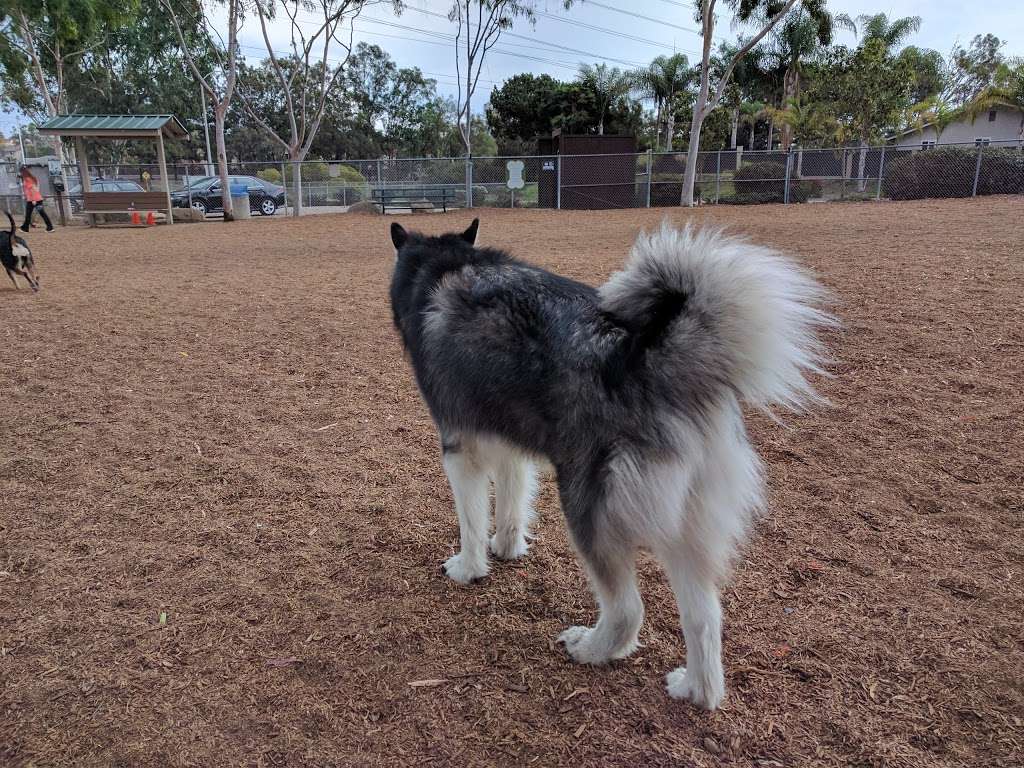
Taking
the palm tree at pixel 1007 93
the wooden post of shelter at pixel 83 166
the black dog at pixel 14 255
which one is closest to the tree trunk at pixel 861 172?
the palm tree at pixel 1007 93

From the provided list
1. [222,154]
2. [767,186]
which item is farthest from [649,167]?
[222,154]

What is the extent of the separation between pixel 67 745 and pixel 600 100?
49211 millimetres

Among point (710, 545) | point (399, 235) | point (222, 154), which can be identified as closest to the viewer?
point (710, 545)

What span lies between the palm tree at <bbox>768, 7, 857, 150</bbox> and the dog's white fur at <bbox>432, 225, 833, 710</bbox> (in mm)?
35854

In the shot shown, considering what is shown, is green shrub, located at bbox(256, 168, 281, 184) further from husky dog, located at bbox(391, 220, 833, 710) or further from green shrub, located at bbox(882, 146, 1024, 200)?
husky dog, located at bbox(391, 220, 833, 710)

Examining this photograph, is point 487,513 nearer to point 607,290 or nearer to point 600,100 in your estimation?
point 607,290

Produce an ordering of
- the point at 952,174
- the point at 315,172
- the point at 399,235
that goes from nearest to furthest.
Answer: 1. the point at 399,235
2. the point at 952,174
3. the point at 315,172

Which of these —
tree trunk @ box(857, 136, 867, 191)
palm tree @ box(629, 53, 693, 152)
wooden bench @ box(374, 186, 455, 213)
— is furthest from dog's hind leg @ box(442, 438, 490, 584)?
palm tree @ box(629, 53, 693, 152)

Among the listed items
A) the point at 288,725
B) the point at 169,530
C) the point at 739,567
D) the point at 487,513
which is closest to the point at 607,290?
the point at 487,513

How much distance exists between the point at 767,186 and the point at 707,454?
2278 centimetres

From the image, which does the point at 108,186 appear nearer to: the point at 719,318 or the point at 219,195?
the point at 219,195

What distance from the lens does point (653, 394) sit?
1.88 metres

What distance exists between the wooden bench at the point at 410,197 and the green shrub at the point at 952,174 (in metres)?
15.3

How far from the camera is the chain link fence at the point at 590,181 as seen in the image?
1958 centimetres
